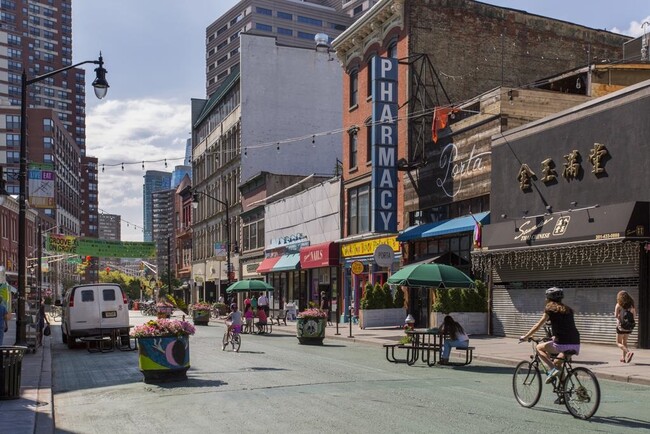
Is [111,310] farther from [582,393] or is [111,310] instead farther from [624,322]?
[582,393]

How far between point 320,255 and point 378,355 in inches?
853

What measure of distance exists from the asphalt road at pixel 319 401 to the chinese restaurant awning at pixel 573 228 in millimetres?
5597

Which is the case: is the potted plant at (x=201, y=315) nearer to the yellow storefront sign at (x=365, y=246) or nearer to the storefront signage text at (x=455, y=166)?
the yellow storefront sign at (x=365, y=246)

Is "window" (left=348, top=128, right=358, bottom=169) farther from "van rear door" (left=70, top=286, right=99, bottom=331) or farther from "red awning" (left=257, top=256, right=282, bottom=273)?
"van rear door" (left=70, top=286, right=99, bottom=331)

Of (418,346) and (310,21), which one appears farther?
(310,21)

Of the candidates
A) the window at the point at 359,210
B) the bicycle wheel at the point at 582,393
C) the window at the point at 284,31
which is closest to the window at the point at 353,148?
the window at the point at 359,210

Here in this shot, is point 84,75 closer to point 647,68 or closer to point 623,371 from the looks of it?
point 647,68

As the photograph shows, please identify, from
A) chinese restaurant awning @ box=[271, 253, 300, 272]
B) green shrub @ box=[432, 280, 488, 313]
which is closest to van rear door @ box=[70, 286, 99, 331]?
green shrub @ box=[432, 280, 488, 313]

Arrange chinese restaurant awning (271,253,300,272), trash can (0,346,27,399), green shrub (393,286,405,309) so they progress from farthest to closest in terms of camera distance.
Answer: chinese restaurant awning (271,253,300,272) < green shrub (393,286,405,309) < trash can (0,346,27,399)

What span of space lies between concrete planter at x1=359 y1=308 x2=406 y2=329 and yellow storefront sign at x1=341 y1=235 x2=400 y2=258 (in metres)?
3.01

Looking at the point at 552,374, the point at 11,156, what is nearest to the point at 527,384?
the point at 552,374

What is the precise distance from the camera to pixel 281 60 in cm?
5850

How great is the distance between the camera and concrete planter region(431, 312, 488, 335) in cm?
2595

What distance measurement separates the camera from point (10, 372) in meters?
12.0
